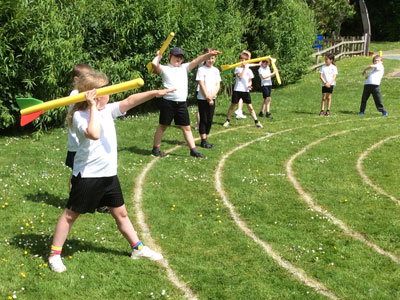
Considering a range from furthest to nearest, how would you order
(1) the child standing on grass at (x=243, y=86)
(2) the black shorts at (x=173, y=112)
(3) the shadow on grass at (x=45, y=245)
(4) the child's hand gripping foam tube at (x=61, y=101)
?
(1) the child standing on grass at (x=243, y=86) → (2) the black shorts at (x=173, y=112) → (3) the shadow on grass at (x=45, y=245) → (4) the child's hand gripping foam tube at (x=61, y=101)

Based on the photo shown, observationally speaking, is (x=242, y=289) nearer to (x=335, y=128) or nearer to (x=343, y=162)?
(x=343, y=162)

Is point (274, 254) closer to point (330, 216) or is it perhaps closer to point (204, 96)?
point (330, 216)

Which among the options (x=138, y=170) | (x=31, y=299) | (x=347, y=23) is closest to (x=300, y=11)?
(x=138, y=170)

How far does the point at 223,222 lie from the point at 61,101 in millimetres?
2589

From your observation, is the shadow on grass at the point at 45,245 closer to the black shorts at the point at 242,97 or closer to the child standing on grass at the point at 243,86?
the child standing on grass at the point at 243,86

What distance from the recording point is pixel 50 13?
1058 cm

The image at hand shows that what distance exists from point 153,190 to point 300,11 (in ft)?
54.2

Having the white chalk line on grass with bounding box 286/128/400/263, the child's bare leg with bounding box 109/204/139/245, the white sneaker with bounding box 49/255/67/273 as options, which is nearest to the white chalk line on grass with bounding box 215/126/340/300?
the white chalk line on grass with bounding box 286/128/400/263

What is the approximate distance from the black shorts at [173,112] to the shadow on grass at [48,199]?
112 inches

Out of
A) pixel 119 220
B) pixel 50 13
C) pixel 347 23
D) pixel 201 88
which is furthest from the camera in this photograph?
pixel 347 23

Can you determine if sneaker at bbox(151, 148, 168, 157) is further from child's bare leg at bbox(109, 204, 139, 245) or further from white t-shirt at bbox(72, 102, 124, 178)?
white t-shirt at bbox(72, 102, 124, 178)

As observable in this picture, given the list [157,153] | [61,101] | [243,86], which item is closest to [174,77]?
[157,153]

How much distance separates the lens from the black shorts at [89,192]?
445cm

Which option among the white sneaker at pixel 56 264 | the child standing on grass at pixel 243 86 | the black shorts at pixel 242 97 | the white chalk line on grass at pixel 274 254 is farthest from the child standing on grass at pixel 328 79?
the white sneaker at pixel 56 264
